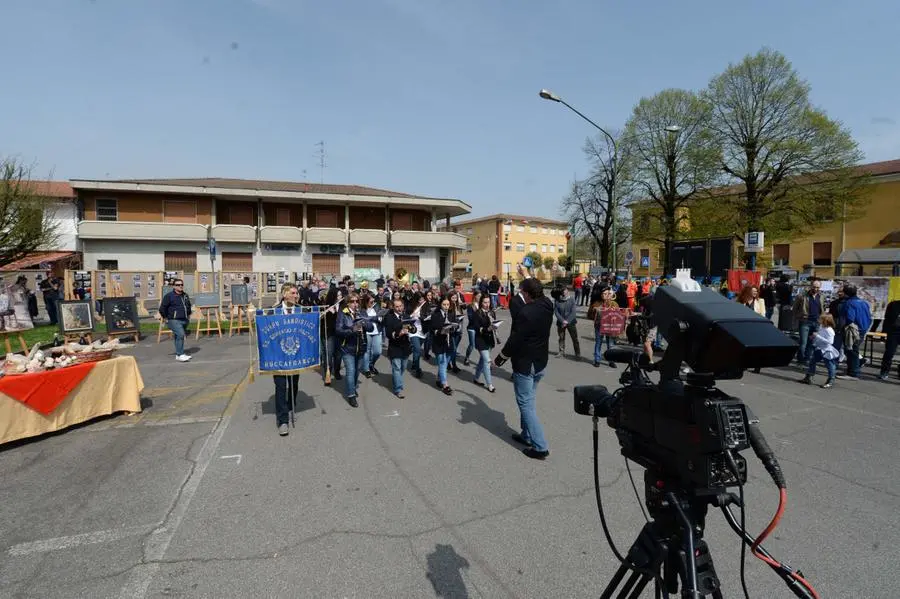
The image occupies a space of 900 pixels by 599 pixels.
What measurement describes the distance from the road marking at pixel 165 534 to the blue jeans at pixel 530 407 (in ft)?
10.7

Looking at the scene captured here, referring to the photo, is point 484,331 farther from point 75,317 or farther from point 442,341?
point 75,317

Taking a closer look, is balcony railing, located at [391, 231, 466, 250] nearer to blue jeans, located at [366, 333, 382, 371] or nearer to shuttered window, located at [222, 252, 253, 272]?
shuttered window, located at [222, 252, 253, 272]

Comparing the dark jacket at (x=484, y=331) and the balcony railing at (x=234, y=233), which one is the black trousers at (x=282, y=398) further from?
the balcony railing at (x=234, y=233)

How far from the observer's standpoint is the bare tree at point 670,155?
26.8m

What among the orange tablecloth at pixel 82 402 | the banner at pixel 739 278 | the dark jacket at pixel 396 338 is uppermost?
the banner at pixel 739 278

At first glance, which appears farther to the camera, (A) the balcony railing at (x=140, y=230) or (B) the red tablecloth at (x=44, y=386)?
(A) the balcony railing at (x=140, y=230)

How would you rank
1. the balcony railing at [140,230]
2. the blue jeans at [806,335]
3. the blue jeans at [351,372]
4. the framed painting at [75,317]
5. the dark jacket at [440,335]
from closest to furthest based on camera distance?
the blue jeans at [351,372] → the dark jacket at [440,335] → the blue jeans at [806,335] → the framed painting at [75,317] → the balcony railing at [140,230]

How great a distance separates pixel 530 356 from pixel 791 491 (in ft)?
8.55

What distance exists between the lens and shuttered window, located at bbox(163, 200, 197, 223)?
3024cm

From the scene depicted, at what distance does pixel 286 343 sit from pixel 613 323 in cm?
706

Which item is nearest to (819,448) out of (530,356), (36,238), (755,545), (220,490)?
(530,356)

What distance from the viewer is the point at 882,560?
Result: 305 cm

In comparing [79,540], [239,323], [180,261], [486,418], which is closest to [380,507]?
[79,540]

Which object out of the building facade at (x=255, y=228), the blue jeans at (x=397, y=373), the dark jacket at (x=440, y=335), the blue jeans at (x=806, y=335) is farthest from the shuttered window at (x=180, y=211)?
the blue jeans at (x=806, y=335)
